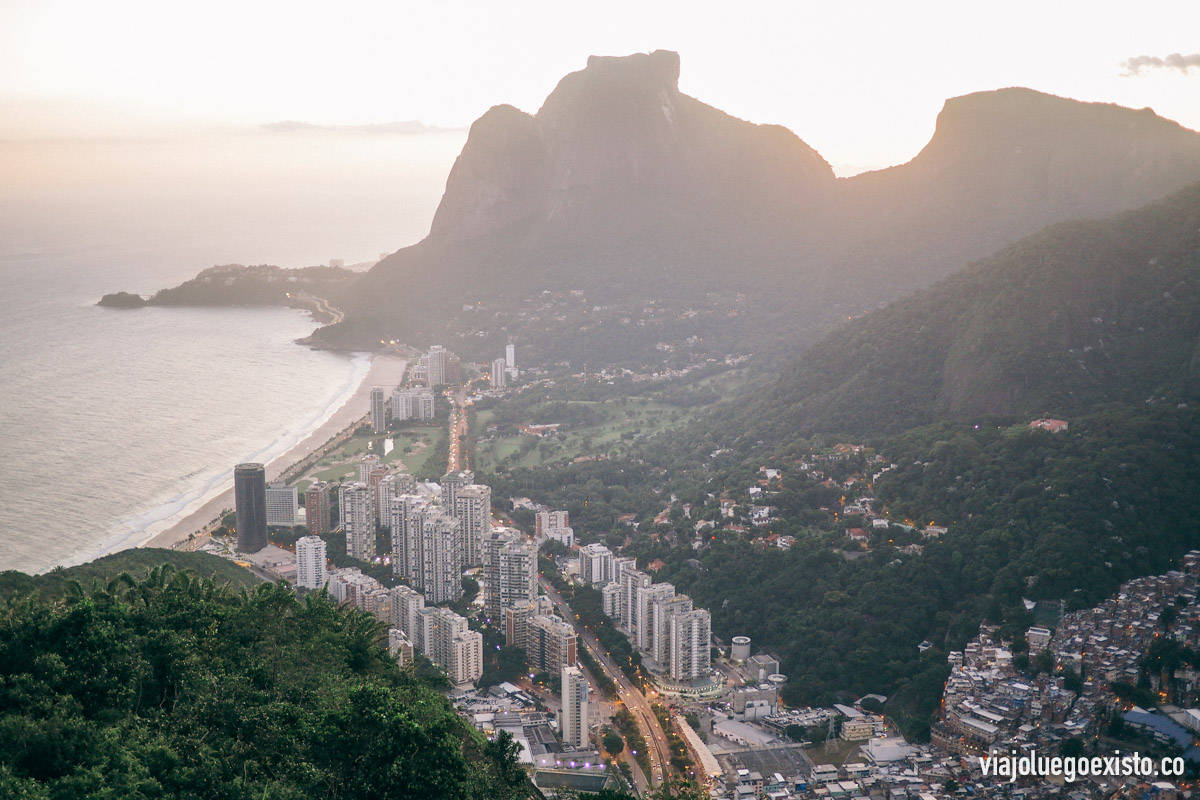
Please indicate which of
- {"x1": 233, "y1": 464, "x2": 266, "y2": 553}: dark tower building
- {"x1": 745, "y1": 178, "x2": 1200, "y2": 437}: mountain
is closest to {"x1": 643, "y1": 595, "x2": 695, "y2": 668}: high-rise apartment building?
{"x1": 233, "y1": 464, "x2": 266, "y2": 553}: dark tower building

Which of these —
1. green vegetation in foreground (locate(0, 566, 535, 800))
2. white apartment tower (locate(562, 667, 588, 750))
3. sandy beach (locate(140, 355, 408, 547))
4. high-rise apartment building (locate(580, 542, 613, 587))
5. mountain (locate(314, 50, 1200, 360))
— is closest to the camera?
green vegetation in foreground (locate(0, 566, 535, 800))

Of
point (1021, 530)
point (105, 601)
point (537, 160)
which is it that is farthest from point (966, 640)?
point (537, 160)

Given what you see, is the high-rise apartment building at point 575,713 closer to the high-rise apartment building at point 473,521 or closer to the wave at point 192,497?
the high-rise apartment building at point 473,521

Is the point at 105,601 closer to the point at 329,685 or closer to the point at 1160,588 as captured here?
the point at 329,685

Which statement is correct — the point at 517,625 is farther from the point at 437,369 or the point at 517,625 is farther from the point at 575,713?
the point at 437,369

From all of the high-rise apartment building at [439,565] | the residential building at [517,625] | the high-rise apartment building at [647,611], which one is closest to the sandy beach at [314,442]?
the high-rise apartment building at [439,565]

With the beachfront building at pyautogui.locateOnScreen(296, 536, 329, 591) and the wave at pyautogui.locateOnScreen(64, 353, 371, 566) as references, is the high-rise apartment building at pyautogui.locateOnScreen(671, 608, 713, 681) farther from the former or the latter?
the wave at pyautogui.locateOnScreen(64, 353, 371, 566)
